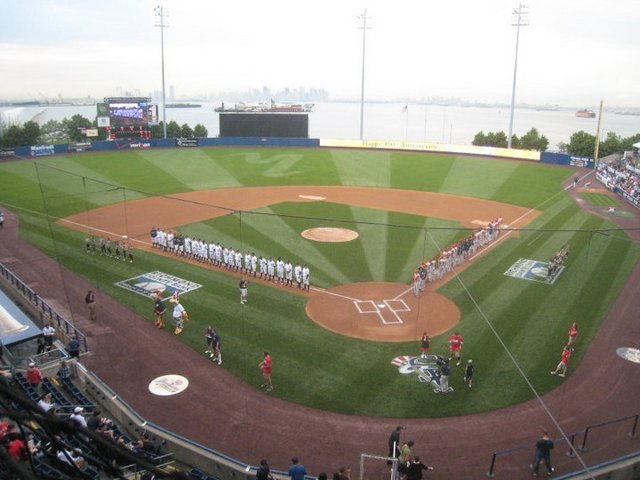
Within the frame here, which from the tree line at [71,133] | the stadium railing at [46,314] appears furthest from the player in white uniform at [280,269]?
the tree line at [71,133]

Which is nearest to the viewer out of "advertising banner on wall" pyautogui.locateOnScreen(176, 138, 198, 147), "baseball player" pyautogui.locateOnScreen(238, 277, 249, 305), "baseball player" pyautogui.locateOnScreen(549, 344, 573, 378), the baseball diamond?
the baseball diamond

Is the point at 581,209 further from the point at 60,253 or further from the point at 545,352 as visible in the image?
the point at 60,253

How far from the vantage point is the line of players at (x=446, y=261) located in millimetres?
22781

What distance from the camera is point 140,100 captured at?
6109cm

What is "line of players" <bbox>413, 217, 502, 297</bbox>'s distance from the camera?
2278cm

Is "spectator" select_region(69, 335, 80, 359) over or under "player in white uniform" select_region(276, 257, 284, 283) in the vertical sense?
under

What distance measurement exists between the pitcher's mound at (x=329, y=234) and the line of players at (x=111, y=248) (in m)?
10.1

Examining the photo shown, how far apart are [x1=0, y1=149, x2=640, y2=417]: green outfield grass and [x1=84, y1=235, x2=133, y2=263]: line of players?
66 cm

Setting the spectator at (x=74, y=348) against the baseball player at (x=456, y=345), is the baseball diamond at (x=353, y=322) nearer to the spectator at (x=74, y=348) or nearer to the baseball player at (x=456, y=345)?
the spectator at (x=74, y=348)

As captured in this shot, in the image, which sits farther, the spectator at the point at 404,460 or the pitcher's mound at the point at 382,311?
the pitcher's mound at the point at 382,311

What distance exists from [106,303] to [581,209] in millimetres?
34907

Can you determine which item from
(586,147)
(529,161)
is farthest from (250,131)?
(586,147)

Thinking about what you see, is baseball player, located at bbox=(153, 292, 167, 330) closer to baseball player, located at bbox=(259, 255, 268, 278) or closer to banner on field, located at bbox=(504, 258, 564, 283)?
baseball player, located at bbox=(259, 255, 268, 278)

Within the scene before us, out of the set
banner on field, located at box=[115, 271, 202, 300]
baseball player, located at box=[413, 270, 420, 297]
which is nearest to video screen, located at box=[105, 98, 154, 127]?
banner on field, located at box=[115, 271, 202, 300]
